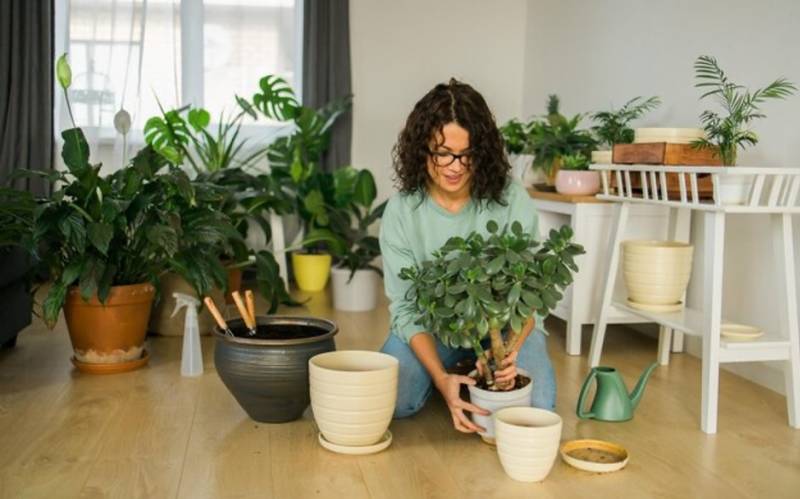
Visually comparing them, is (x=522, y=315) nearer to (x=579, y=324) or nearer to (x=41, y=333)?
(x=579, y=324)

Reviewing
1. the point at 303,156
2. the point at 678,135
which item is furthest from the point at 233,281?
the point at 678,135

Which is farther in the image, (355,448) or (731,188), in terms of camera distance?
(731,188)

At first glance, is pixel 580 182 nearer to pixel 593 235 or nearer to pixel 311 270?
pixel 593 235

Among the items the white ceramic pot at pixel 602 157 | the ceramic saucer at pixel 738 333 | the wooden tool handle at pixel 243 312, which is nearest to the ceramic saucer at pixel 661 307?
the ceramic saucer at pixel 738 333

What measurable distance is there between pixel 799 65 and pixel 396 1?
9.10ft

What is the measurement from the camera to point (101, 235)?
2594 millimetres

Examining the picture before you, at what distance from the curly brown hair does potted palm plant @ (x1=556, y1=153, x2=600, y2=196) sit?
1050 mm

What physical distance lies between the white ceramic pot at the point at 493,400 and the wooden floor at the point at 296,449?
0.08m

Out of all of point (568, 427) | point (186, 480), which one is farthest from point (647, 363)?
point (186, 480)

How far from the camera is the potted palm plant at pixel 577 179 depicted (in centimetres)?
333

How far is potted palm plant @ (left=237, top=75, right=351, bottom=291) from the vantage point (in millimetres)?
4625

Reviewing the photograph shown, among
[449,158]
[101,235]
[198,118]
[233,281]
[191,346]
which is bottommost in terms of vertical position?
[191,346]

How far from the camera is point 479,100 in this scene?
2.28 metres

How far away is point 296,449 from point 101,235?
906 millimetres
